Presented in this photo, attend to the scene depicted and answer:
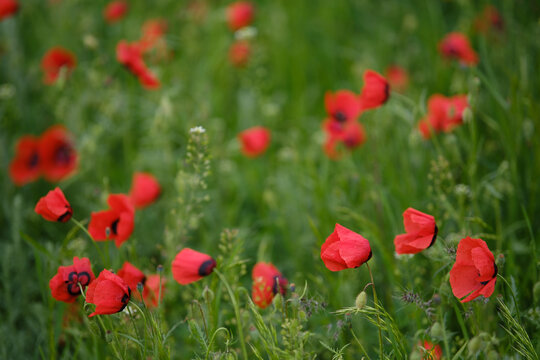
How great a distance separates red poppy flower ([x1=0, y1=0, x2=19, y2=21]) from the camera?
89.3 inches

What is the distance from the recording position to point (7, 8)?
7.49 ft

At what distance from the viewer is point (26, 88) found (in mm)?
2748

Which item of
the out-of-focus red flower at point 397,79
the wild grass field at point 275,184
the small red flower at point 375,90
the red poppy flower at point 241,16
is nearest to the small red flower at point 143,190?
the wild grass field at point 275,184

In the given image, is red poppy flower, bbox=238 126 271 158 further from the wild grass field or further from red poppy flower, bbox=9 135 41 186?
red poppy flower, bbox=9 135 41 186

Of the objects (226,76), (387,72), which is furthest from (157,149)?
(387,72)

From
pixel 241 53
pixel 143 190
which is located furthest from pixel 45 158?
pixel 241 53

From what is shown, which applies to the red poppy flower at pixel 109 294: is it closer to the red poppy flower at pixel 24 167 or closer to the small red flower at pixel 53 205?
the small red flower at pixel 53 205

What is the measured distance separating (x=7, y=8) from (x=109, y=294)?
1.98m

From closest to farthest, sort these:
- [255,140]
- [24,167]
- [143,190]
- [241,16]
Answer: [143,190], [255,140], [24,167], [241,16]

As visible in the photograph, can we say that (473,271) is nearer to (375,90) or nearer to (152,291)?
(375,90)

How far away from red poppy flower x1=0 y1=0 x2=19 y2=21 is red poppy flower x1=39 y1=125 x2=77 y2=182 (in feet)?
2.06

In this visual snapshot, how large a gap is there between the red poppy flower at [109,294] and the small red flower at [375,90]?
95 cm

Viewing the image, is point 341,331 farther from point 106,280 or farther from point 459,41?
point 459,41

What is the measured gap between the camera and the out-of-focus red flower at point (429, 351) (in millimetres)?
989
